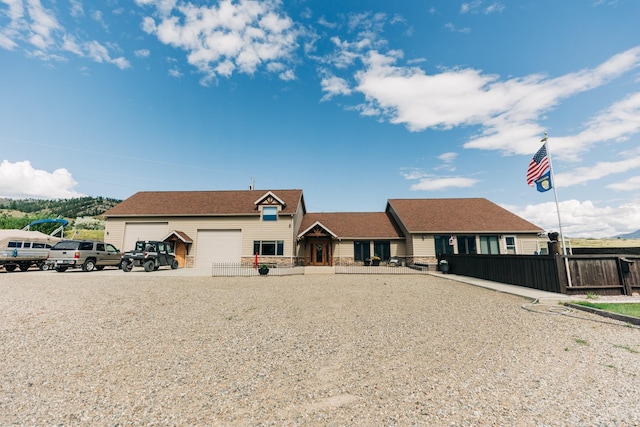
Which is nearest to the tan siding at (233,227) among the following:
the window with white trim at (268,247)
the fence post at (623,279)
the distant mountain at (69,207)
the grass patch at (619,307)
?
the window with white trim at (268,247)

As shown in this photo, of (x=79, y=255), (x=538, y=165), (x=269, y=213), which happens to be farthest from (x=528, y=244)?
(x=79, y=255)

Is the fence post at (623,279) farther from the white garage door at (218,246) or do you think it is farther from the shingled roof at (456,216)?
the white garage door at (218,246)

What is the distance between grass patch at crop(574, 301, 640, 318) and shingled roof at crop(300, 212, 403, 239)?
786 inches

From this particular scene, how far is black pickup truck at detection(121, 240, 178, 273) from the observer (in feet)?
71.1

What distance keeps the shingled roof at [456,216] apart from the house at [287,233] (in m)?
0.10

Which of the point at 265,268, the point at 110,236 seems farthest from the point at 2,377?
the point at 110,236

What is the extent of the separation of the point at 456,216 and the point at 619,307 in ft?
70.7

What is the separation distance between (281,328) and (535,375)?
5281 millimetres

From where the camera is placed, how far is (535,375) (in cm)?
457

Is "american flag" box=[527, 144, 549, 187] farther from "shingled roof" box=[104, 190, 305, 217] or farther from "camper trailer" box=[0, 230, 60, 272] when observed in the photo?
"camper trailer" box=[0, 230, 60, 272]

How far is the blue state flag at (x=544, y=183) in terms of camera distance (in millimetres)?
14516

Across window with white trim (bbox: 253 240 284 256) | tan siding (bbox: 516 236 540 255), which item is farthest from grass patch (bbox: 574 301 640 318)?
window with white trim (bbox: 253 240 284 256)

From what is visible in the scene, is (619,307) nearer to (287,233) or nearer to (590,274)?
(590,274)

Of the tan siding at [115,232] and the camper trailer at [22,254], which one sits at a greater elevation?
the tan siding at [115,232]
